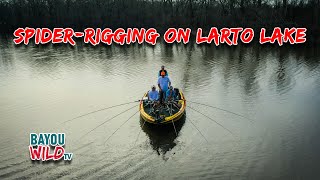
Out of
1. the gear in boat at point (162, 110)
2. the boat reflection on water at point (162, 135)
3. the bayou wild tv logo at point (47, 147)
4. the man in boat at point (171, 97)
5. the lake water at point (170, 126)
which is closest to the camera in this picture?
the lake water at point (170, 126)

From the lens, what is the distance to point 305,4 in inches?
1783

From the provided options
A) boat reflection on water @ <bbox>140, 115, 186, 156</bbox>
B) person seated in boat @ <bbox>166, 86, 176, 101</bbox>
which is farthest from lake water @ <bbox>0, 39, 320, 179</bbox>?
person seated in boat @ <bbox>166, 86, 176, 101</bbox>

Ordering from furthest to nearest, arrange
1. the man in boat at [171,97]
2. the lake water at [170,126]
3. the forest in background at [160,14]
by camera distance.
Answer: the forest in background at [160,14] → the man in boat at [171,97] → the lake water at [170,126]

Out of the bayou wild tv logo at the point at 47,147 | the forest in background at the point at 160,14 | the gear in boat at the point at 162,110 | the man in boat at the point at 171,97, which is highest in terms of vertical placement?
the forest in background at the point at 160,14

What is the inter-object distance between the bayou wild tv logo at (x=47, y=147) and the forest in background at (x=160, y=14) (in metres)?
35.2

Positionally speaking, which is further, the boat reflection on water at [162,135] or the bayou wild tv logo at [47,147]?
the boat reflection on water at [162,135]

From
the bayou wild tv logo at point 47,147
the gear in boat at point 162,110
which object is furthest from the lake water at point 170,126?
the gear in boat at point 162,110

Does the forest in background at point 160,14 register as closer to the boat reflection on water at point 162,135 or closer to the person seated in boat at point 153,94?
the person seated in boat at point 153,94

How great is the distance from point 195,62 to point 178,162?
20.5 meters

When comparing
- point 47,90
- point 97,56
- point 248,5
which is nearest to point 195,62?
point 97,56

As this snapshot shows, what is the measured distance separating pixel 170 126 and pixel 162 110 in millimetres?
859

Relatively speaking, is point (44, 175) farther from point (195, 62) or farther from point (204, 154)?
point (195, 62)

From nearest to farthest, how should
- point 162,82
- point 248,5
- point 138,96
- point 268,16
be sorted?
1. point 162,82
2. point 138,96
3. point 268,16
4. point 248,5

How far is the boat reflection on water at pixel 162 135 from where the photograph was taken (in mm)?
12609
